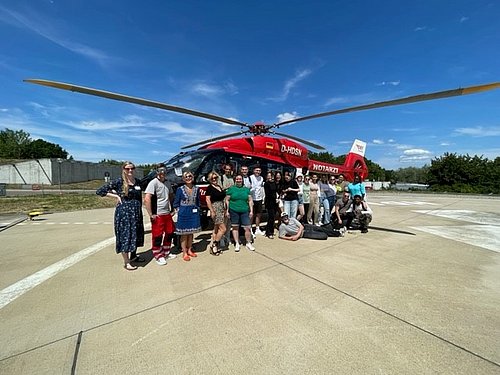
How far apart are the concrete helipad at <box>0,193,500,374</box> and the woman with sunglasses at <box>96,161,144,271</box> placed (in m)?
0.44

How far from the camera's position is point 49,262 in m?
4.21

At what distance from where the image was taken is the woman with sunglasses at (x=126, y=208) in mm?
3795

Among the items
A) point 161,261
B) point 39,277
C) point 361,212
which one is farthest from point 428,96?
point 39,277

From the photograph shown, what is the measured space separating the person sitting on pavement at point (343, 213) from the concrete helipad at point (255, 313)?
180cm

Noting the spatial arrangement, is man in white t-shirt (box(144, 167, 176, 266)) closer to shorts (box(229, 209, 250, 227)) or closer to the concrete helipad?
the concrete helipad

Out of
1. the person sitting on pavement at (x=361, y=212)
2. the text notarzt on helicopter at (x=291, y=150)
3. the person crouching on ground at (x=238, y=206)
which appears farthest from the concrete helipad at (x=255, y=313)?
the text notarzt on helicopter at (x=291, y=150)

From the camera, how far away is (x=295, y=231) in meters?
5.73

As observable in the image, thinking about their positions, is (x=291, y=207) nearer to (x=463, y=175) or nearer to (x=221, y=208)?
(x=221, y=208)

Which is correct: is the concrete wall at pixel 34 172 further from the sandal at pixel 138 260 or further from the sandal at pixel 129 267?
the sandal at pixel 129 267

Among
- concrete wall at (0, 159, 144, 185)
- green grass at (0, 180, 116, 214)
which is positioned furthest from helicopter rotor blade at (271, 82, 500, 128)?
concrete wall at (0, 159, 144, 185)

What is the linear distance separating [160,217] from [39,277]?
1.91 m

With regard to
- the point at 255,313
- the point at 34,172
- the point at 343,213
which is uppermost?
the point at 34,172

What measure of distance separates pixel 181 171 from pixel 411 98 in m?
5.27

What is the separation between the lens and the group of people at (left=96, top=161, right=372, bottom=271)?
386cm
